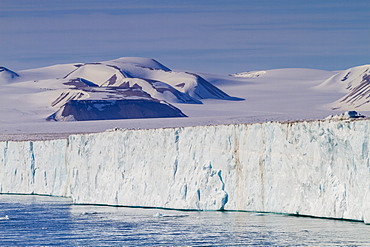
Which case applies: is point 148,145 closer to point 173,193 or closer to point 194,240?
point 173,193

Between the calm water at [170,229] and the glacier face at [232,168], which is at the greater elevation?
the glacier face at [232,168]

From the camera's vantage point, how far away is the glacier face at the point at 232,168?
20641mm

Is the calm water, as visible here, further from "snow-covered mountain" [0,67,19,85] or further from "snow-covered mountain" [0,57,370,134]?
"snow-covered mountain" [0,67,19,85]

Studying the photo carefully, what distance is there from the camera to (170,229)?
2148cm

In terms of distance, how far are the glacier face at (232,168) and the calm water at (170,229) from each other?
0.49 meters

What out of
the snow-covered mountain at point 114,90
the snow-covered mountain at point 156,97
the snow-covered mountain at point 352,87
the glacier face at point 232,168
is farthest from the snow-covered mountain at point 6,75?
the glacier face at point 232,168

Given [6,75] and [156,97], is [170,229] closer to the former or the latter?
[156,97]

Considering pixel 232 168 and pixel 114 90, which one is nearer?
pixel 232 168

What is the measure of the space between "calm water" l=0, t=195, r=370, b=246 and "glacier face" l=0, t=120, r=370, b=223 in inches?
19.3

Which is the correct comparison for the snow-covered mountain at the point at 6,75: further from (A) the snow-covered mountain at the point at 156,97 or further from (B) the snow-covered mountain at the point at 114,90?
(A) the snow-covered mountain at the point at 156,97

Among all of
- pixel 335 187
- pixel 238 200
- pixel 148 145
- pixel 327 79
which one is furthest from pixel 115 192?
pixel 327 79

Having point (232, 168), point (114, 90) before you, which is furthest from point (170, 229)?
point (114, 90)

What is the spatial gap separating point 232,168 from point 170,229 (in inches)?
141

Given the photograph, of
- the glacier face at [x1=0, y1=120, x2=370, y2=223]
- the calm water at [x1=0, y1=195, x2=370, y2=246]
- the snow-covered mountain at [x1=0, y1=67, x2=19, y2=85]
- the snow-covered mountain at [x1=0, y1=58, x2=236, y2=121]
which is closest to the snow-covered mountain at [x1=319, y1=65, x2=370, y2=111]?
the snow-covered mountain at [x1=0, y1=58, x2=236, y2=121]
